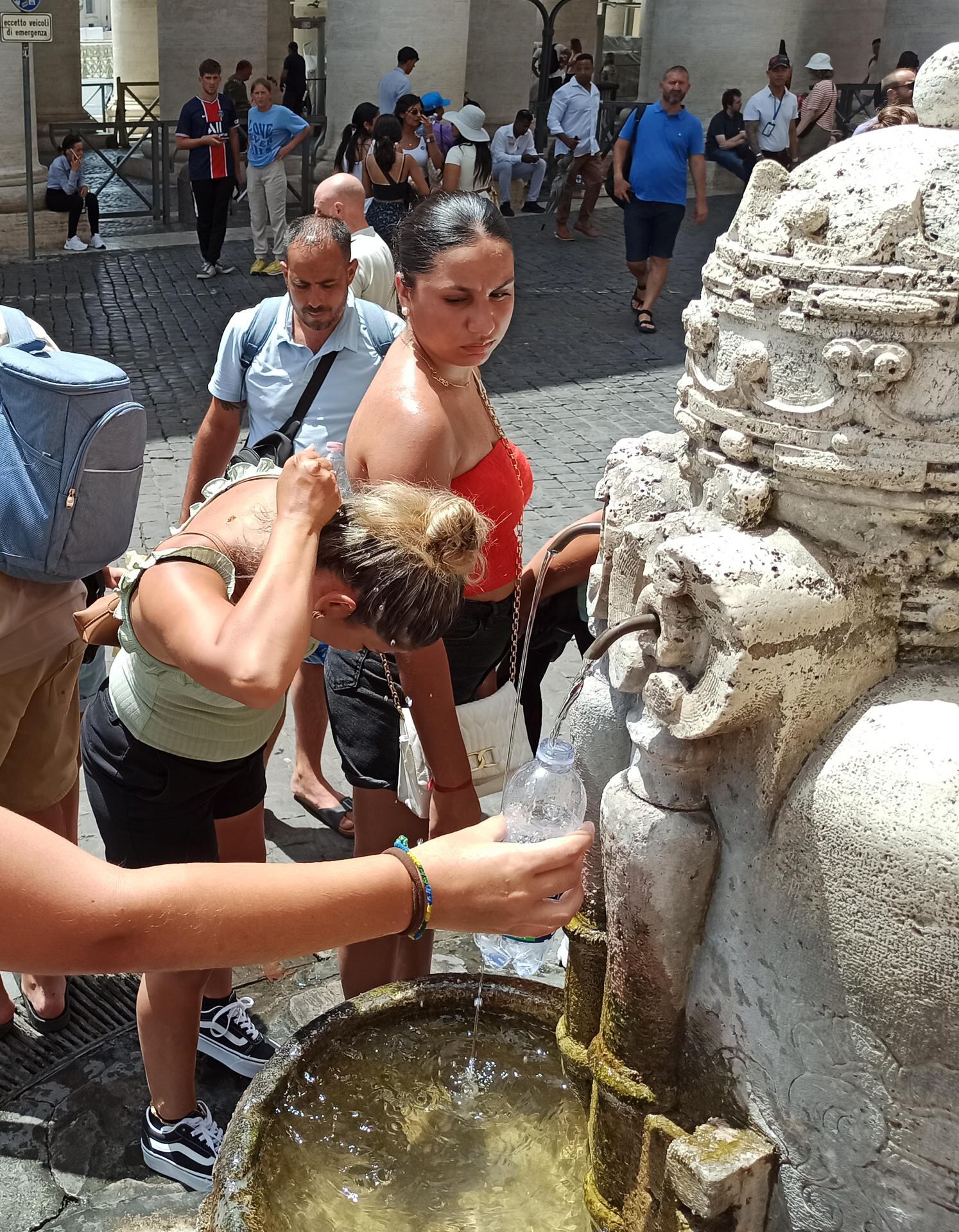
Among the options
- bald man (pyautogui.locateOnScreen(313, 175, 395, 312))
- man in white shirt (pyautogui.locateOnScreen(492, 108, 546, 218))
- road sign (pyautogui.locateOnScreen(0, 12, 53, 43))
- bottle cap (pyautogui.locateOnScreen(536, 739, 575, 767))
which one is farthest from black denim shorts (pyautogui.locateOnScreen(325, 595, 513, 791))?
man in white shirt (pyautogui.locateOnScreen(492, 108, 546, 218))

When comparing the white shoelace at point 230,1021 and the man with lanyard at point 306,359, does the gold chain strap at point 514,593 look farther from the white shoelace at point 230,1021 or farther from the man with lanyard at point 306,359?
the man with lanyard at point 306,359

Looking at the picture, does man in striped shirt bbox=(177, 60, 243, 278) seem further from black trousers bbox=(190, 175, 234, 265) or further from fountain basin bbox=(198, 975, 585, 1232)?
fountain basin bbox=(198, 975, 585, 1232)

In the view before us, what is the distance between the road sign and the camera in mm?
10172

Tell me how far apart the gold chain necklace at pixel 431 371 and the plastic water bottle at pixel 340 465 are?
0.86 ft

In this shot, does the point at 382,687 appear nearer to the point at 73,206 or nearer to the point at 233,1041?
the point at 233,1041

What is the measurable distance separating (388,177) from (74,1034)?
6.96 metres

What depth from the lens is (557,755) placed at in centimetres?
218

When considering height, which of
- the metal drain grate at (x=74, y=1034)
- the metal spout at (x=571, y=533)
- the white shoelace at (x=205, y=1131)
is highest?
the metal spout at (x=571, y=533)

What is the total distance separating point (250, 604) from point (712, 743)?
779 mm

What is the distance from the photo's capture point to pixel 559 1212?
8.01ft

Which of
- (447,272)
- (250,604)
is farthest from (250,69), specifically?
(250,604)

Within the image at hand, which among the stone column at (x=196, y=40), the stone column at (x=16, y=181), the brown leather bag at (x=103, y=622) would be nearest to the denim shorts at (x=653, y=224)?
the stone column at (x=16, y=181)

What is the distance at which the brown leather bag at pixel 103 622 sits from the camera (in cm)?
272

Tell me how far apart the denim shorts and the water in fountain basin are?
796 cm
